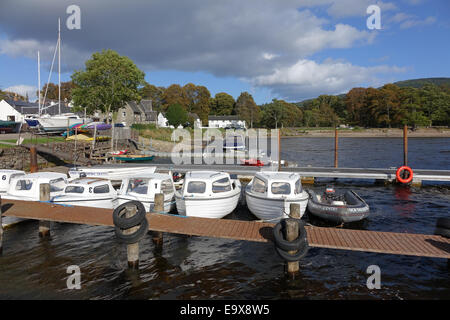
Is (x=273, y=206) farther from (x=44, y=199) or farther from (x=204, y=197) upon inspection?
(x=44, y=199)

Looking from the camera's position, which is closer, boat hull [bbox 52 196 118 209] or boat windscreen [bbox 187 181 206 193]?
boat windscreen [bbox 187 181 206 193]

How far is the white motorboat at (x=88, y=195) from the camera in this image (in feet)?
46.6

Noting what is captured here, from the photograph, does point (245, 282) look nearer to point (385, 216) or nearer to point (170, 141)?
point (385, 216)

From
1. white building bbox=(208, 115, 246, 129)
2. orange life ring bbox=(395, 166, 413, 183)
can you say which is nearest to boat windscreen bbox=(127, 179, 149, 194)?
orange life ring bbox=(395, 166, 413, 183)

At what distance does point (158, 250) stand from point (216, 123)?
113m

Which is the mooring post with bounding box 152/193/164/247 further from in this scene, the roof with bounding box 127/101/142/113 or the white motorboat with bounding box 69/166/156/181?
the roof with bounding box 127/101/142/113

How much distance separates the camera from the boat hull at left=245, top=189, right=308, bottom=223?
13453 mm

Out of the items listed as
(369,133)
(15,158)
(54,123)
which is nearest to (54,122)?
(54,123)

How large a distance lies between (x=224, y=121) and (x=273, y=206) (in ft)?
371

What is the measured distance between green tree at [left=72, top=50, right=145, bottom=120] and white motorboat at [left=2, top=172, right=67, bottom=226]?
1634 inches

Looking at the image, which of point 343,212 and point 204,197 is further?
point 343,212

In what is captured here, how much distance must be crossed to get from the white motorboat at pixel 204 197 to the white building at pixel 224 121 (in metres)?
107

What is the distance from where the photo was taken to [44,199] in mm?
13883

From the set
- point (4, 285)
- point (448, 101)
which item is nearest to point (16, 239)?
point (4, 285)
